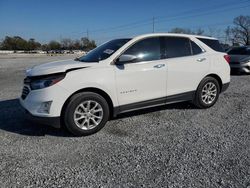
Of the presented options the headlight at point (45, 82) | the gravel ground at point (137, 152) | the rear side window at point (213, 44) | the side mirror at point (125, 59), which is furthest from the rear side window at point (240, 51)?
the headlight at point (45, 82)

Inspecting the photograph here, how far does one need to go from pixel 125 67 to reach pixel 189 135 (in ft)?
5.38

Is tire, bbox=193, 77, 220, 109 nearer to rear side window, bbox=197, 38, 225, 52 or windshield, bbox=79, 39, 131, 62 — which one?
rear side window, bbox=197, 38, 225, 52

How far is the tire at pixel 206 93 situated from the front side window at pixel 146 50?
1.35 meters

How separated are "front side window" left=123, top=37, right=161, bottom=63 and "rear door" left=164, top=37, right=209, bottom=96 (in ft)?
0.79

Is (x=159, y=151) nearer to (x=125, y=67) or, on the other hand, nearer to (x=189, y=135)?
(x=189, y=135)

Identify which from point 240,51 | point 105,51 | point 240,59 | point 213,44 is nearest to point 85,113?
point 105,51

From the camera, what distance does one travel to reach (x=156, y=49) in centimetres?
508

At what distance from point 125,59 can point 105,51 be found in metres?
0.65

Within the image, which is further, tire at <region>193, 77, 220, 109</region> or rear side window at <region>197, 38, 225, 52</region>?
rear side window at <region>197, 38, 225, 52</region>

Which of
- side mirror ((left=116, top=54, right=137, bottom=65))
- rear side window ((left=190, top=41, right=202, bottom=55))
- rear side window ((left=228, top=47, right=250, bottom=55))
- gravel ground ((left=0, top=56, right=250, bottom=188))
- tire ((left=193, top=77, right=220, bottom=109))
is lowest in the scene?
gravel ground ((left=0, top=56, right=250, bottom=188))

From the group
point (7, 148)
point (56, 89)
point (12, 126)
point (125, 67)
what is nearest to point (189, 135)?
point (125, 67)

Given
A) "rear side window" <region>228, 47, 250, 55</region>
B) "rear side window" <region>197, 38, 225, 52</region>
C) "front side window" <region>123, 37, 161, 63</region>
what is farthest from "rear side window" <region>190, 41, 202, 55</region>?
"rear side window" <region>228, 47, 250, 55</region>

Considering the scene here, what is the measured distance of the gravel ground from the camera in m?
3.04

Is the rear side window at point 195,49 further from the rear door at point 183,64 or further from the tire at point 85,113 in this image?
the tire at point 85,113
